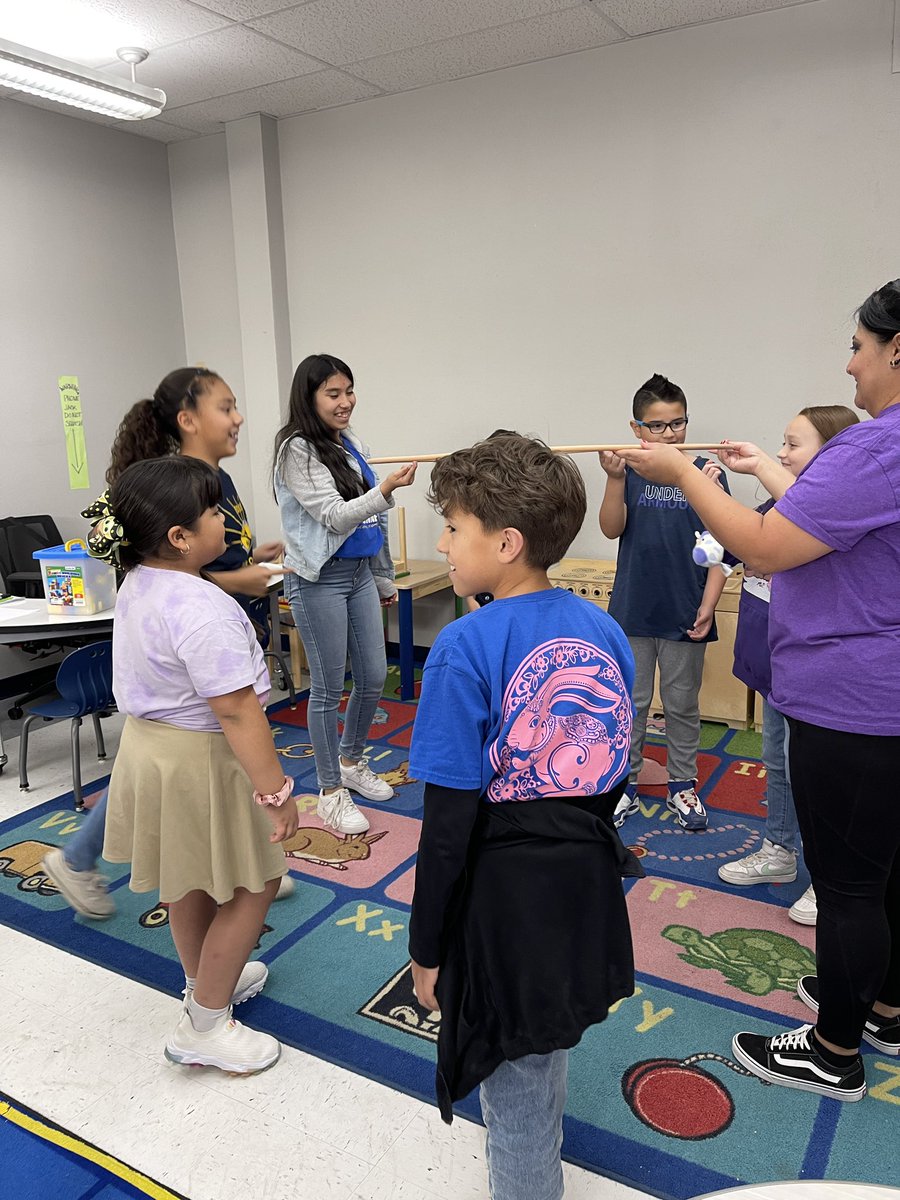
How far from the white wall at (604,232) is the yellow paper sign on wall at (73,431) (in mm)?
1318

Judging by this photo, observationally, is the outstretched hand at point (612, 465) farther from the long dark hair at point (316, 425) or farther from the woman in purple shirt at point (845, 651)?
the long dark hair at point (316, 425)

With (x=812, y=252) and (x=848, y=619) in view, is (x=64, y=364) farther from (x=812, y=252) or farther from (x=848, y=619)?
(x=848, y=619)

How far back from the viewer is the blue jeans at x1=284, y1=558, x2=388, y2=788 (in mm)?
2734

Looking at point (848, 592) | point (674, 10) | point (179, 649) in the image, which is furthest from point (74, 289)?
point (848, 592)

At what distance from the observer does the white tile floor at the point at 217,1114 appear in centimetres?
154

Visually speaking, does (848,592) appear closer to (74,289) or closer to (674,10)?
(674,10)

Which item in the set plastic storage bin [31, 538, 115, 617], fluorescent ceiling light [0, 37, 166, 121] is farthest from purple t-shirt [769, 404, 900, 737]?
fluorescent ceiling light [0, 37, 166, 121]

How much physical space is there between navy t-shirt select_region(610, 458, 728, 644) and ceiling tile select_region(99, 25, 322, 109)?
272cm

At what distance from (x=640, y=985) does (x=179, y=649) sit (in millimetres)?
1384

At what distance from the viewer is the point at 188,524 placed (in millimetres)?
1595

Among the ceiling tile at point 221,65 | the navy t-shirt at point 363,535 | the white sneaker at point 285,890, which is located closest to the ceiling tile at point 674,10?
the ceiling tile at point 221,65

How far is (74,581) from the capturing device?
10.8 ft

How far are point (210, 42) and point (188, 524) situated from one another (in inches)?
126

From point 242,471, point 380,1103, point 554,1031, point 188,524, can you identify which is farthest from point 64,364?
point 554,1031
